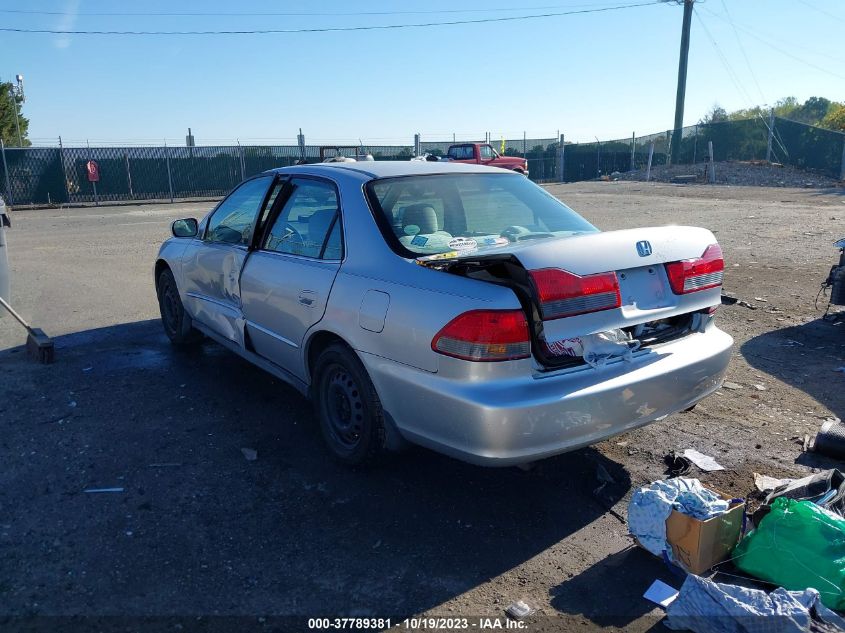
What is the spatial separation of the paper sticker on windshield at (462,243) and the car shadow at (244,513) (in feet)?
4.19

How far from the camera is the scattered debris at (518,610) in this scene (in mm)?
2775

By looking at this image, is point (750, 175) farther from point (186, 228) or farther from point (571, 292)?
point (571, 292)

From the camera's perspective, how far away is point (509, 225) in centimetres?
429

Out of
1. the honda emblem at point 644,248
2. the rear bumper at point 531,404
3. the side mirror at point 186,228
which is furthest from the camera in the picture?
the side mirror at point 186,228

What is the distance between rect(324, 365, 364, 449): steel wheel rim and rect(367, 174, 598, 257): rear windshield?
0.84 metres

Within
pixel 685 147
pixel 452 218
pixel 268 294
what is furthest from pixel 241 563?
pixel 685 147

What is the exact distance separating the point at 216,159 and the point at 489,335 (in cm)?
2740

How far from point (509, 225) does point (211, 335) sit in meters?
2.69

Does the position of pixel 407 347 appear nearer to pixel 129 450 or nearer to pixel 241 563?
pixel 241 563

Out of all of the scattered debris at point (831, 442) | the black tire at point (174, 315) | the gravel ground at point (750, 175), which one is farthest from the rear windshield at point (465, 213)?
the gravel ground at point (750, 175)

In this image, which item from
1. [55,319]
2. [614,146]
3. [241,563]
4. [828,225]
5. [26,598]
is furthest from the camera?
[614,146]

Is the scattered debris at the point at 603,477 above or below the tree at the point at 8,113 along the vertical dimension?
below

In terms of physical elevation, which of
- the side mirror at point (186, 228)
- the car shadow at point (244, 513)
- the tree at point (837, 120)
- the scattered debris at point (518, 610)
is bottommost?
the scattered debris at point (518, 610)

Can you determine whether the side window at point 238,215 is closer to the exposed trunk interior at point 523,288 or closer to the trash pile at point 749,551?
the exposed trunk interior at point 523,288
